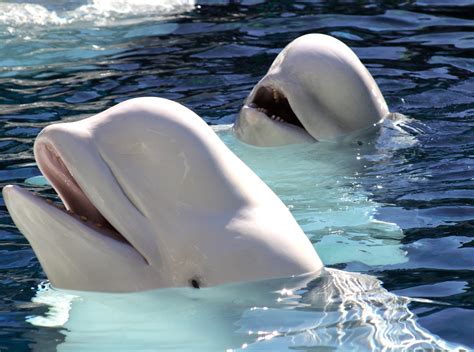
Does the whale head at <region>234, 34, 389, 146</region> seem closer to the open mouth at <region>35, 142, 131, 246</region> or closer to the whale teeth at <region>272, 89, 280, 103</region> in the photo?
the whale teeth at <region>272, 89, 280, 103</region>


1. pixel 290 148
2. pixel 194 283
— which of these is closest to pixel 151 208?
pixel 194 283

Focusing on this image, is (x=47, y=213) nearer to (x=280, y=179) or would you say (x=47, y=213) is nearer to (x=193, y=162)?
(x=193, y=162)

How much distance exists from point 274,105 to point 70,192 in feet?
12.1

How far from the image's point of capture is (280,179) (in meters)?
7.32

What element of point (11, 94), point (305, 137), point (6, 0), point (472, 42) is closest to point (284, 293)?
point (305, 137)

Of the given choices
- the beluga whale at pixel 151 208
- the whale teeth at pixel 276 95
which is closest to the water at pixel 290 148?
the beluga whale at pixel 151 208

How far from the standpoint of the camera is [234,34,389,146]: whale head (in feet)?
26.0

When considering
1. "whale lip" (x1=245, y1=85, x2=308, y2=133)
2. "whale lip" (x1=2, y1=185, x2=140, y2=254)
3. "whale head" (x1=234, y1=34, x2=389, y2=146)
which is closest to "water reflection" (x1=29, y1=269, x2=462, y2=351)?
"whale lip" (x1=2, y1=185, x2=140, y2=254)

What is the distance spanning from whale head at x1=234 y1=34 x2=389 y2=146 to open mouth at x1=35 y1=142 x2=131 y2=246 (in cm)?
318

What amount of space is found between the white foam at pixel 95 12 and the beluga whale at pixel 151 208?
323 inches

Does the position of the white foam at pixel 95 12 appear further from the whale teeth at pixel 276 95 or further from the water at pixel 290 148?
the whale teeth at pixel 276 95

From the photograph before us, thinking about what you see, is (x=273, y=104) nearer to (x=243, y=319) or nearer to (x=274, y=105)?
(x=274, y=105)

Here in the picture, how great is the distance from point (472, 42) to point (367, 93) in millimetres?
3627

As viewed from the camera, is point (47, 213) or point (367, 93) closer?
point (47, 213)
